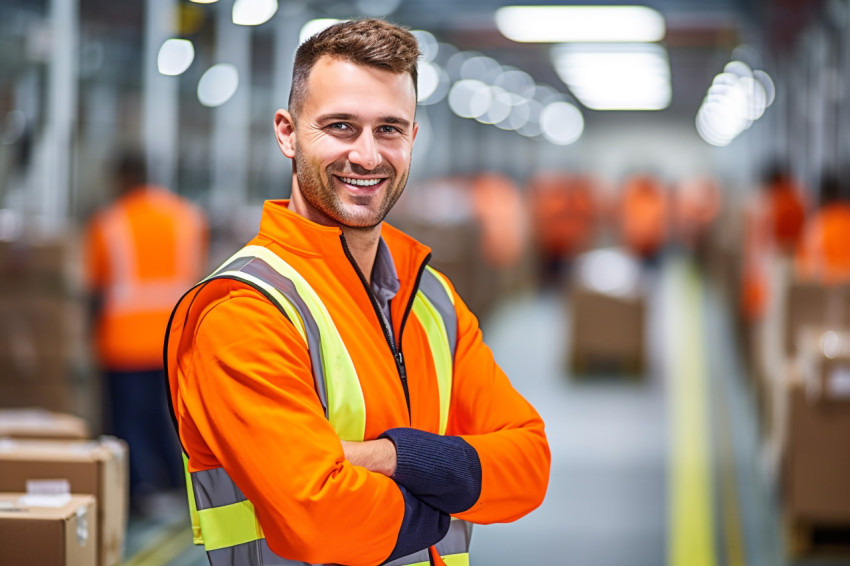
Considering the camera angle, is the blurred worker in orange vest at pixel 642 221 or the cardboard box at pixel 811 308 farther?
the blurred worker in orange vest at pixel 642 221

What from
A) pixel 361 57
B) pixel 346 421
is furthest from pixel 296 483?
pixel 361 57

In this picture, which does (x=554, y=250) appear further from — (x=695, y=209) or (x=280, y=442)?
(x=280, y=442)

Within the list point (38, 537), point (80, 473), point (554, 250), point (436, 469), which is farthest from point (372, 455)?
point (554, 250)

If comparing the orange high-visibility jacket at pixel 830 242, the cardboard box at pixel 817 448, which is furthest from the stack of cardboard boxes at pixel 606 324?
the cardboard box at pixel 817 448

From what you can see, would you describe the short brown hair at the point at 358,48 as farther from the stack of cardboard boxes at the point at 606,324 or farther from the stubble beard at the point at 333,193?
the stack of cardboard boxes at the point at 606,324

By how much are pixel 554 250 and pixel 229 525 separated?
19.9 m

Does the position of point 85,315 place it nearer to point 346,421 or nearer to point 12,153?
point 12,153

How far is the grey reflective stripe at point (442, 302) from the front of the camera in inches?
87.2

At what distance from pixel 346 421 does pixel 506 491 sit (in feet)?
1.12

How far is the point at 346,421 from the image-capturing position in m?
1.97

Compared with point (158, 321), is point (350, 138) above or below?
above

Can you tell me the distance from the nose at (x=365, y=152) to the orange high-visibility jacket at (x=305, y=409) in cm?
14

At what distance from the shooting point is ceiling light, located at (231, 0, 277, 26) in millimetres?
9633

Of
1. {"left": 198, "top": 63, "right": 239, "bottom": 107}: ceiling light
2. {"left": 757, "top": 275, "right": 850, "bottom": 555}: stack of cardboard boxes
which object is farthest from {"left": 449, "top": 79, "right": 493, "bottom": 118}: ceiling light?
{"left": 757, "top": 275, "right": 850, "bottom": 555}: stack of cardboard boxes
